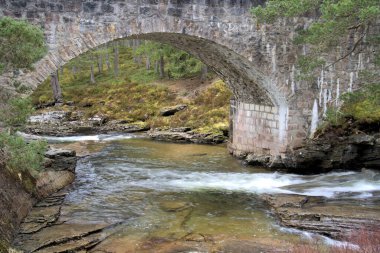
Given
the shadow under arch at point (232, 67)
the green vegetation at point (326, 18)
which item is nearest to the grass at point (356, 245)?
the green vegetation at point (326, 18)

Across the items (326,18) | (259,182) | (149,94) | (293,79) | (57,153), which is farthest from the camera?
(149,94)

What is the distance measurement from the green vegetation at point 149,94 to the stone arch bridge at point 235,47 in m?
5.95

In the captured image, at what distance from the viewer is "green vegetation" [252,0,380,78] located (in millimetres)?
10036

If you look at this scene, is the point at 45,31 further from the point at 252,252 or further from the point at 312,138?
the point at 312,138

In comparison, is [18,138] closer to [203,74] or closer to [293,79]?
[293,79]

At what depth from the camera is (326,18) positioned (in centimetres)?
1090

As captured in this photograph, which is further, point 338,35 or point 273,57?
point 273,57

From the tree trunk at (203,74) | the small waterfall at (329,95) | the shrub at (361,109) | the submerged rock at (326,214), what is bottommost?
the submerged rock at (326,214)

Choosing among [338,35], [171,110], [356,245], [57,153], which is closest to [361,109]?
[338,35]

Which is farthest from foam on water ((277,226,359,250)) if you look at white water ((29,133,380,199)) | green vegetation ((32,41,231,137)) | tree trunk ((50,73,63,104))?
tree trunk ((50,73,63,104))

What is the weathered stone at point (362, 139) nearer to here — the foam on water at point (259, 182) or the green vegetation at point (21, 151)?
the foam on water at point (259, 182)

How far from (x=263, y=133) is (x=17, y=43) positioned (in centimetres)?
1082

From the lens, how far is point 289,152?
15477mm

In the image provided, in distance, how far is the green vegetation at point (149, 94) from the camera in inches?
995
